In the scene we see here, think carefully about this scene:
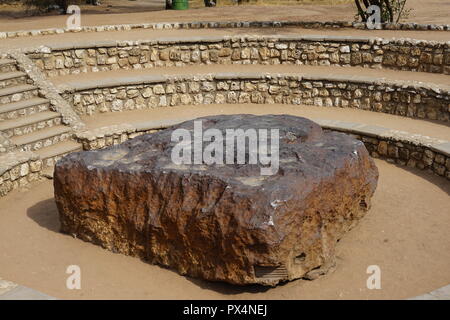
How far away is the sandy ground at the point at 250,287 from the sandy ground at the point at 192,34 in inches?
235

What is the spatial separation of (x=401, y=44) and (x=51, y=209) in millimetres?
7758

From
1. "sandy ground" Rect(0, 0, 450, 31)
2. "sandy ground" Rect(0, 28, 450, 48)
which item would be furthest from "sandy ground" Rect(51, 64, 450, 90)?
"sandy ground" Rect(0, 0, 450, 31)

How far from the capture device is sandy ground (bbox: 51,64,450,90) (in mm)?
10422

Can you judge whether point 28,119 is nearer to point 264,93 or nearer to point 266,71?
point 264,93

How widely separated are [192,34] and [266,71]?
269 centimetres

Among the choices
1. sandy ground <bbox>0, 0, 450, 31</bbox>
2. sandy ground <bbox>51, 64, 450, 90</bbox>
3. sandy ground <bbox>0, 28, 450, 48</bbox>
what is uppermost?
sandy ground <bbox>0, 0, 450, 31</bbox>

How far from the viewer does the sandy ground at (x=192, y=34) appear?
11.9 meters

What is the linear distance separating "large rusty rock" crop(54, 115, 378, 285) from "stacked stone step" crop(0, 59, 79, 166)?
2.46m

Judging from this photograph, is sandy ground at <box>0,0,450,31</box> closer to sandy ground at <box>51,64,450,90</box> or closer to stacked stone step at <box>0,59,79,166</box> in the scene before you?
sandy ground at <box>51,64,450,90</box>

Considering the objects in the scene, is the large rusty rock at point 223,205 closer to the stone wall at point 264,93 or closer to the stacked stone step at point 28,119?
the stacked stone step at point 28,119

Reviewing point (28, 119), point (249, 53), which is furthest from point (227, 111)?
point (28, 119)

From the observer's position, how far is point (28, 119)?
8750mm

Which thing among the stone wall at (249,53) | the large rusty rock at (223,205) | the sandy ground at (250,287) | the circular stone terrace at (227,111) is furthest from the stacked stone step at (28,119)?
the large rusty rock at (223,205)

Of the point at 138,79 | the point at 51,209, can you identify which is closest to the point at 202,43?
the point at 138,79
